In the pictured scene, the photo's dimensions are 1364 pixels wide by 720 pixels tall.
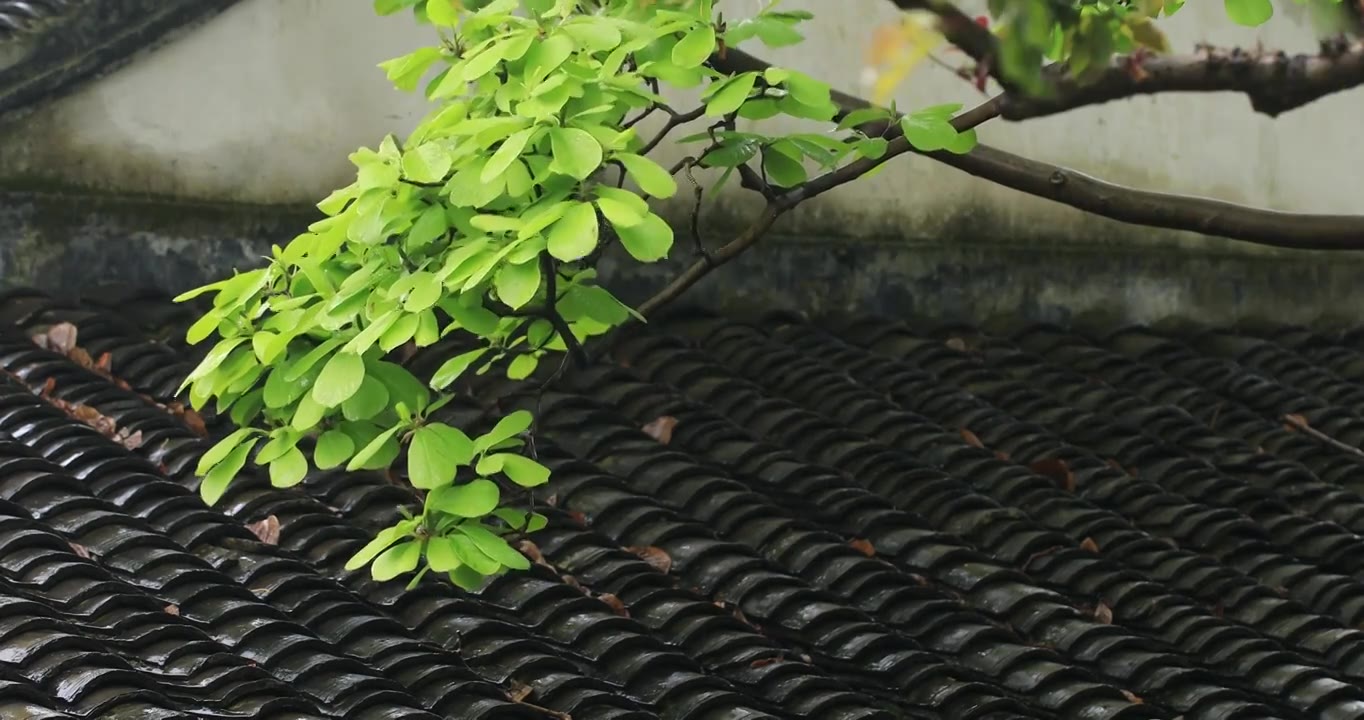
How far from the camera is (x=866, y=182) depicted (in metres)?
7.07

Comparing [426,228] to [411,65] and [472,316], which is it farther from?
[411,65]

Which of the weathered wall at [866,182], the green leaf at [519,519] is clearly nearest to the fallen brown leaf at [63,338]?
the weathered wall at [866,182]

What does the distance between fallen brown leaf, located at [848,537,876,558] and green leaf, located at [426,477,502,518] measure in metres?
1.89

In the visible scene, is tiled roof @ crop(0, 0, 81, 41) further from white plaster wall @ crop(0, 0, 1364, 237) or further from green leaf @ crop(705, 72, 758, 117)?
green leaf @ crop(705, 72, 758, 117)

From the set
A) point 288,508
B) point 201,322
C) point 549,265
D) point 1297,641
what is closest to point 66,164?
point 288,508

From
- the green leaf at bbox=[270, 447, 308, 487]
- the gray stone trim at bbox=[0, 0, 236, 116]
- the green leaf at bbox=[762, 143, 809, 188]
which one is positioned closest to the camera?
the green leaf at bbox=[270, 447, 308, 487]

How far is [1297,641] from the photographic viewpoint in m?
4.74

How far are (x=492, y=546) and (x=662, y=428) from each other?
2244mm

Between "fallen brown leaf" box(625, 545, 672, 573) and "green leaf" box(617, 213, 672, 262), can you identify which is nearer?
"green leaf" box(617, 213, 672, 262)

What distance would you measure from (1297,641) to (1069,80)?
6.54ft

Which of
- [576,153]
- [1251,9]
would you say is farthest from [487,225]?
[1251,9]

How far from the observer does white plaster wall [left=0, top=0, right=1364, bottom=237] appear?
5.98m

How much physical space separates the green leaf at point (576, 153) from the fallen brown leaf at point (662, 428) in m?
2.48

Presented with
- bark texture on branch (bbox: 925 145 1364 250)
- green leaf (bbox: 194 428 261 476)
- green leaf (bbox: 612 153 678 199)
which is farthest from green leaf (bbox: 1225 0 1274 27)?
green leaf (bbox: 194 428 261 476)
